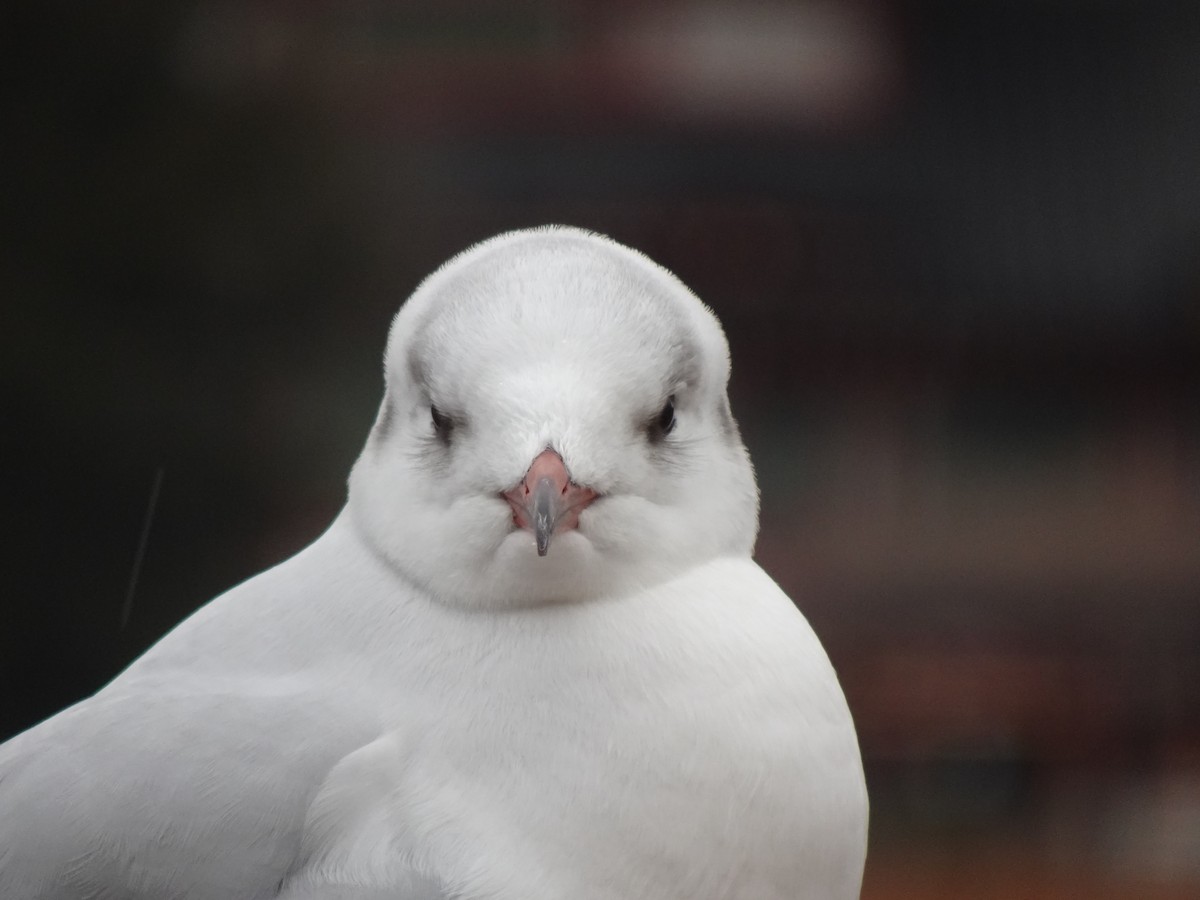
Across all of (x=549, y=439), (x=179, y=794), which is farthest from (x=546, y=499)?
(x=179, y=794)

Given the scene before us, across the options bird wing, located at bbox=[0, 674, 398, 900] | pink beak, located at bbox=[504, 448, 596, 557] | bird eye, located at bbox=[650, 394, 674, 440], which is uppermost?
bird eye, located at bbox=[650, 394, 674, 440]

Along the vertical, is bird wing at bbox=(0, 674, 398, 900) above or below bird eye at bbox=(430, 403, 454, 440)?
below

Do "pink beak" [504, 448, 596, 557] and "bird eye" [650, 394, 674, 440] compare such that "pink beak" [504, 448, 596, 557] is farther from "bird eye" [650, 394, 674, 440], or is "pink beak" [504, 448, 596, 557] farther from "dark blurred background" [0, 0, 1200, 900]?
"dark blurred background" [0, 0, 1200, 900]

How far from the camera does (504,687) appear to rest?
645mm

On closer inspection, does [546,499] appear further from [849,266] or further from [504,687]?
[849,266]

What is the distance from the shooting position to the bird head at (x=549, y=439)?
62cm

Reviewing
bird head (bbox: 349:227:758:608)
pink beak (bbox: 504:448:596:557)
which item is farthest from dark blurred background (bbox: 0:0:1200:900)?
pink beak (bbox: 504:448:596:557)

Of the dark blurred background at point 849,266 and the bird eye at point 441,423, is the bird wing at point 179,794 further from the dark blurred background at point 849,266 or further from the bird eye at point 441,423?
the dark blurred background at point 849,266

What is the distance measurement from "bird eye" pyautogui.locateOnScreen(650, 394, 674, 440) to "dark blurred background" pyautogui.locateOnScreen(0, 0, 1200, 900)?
0.42 meters

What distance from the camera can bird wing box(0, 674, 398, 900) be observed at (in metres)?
0.61

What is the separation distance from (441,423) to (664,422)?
0.11m

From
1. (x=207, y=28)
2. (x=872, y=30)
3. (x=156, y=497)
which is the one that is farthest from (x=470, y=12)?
(x=156, y=497)

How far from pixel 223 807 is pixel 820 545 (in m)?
0.65

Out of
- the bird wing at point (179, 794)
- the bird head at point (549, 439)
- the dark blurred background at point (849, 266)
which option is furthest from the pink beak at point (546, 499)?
the dark blurred background at point (849, 266)
